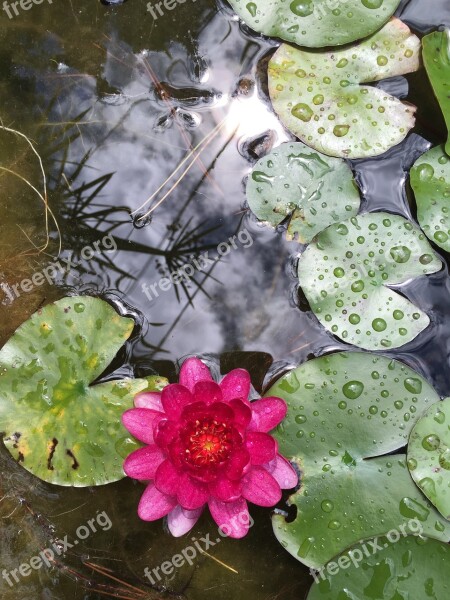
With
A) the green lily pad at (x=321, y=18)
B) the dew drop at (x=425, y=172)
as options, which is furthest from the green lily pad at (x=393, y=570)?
the green lily pad at (x=321, y=18)

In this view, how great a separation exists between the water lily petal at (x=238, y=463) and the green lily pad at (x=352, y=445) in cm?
53

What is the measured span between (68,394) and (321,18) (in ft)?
7.65

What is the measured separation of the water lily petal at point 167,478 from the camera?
2367 millimetres

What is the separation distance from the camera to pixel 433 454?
2717 millimetres

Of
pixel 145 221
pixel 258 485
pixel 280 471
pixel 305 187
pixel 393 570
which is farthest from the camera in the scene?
pixel 145 221

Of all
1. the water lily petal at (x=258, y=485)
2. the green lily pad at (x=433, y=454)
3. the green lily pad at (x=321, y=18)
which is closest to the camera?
the water lily petal at (x=258, y=485)

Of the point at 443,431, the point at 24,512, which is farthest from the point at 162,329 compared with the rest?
the point at 443,431

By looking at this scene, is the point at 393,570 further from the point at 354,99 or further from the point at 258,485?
the point at 354,99

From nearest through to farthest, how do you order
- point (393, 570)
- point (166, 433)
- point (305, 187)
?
1. point (166, 433)
2. point (393, 570)
3. point (305, 187)

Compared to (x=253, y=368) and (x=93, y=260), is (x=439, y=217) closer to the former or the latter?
(x=253, y=368)

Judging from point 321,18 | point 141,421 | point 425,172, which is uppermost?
point 321,18

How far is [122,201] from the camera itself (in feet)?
10.3

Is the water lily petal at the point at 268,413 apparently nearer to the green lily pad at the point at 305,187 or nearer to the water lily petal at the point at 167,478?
the water lily petal at the point at 167,478

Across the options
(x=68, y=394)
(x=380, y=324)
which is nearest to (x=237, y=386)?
(x=380, y=324)
